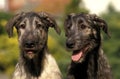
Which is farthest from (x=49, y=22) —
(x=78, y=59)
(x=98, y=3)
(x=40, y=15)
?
(x=98, y=3)

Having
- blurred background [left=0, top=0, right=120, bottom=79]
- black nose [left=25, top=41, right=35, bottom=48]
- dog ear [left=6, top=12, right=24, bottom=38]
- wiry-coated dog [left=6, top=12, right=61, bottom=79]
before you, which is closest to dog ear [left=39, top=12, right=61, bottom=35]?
wiry-coated dog [left=6, top=12, right=61, bottom=79]

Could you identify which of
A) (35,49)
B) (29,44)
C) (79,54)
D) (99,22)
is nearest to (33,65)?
(35,49)

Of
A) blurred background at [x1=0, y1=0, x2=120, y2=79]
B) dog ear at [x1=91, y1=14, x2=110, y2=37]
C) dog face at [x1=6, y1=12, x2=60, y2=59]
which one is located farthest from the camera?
blurred background at [x1=0, y1=0, x2=120, y2=79]

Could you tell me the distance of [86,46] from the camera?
1466 centimetres

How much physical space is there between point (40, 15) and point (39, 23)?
9.2 inches

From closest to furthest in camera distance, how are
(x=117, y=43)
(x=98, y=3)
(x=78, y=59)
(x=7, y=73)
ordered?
(x=78, y=59) < (x=7, y=73) < (x=117, y=43) < (x=98, y=3)

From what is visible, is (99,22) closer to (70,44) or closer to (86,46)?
(86,46)

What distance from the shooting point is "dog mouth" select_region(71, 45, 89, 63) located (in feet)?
47.2

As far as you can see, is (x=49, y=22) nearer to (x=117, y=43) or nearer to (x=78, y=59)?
(x=78, y=59)

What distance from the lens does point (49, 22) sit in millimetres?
15125

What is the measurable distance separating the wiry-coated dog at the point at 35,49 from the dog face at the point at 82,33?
0.45 metres

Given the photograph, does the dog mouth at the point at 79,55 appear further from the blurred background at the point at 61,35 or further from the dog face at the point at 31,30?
the blurred background at the point at 61,35

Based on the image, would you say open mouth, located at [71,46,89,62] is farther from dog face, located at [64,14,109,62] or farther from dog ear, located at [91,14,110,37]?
dog ear, located at [91,14,110,37]

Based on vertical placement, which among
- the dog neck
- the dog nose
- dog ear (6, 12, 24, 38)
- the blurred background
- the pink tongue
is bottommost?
the blurred background
